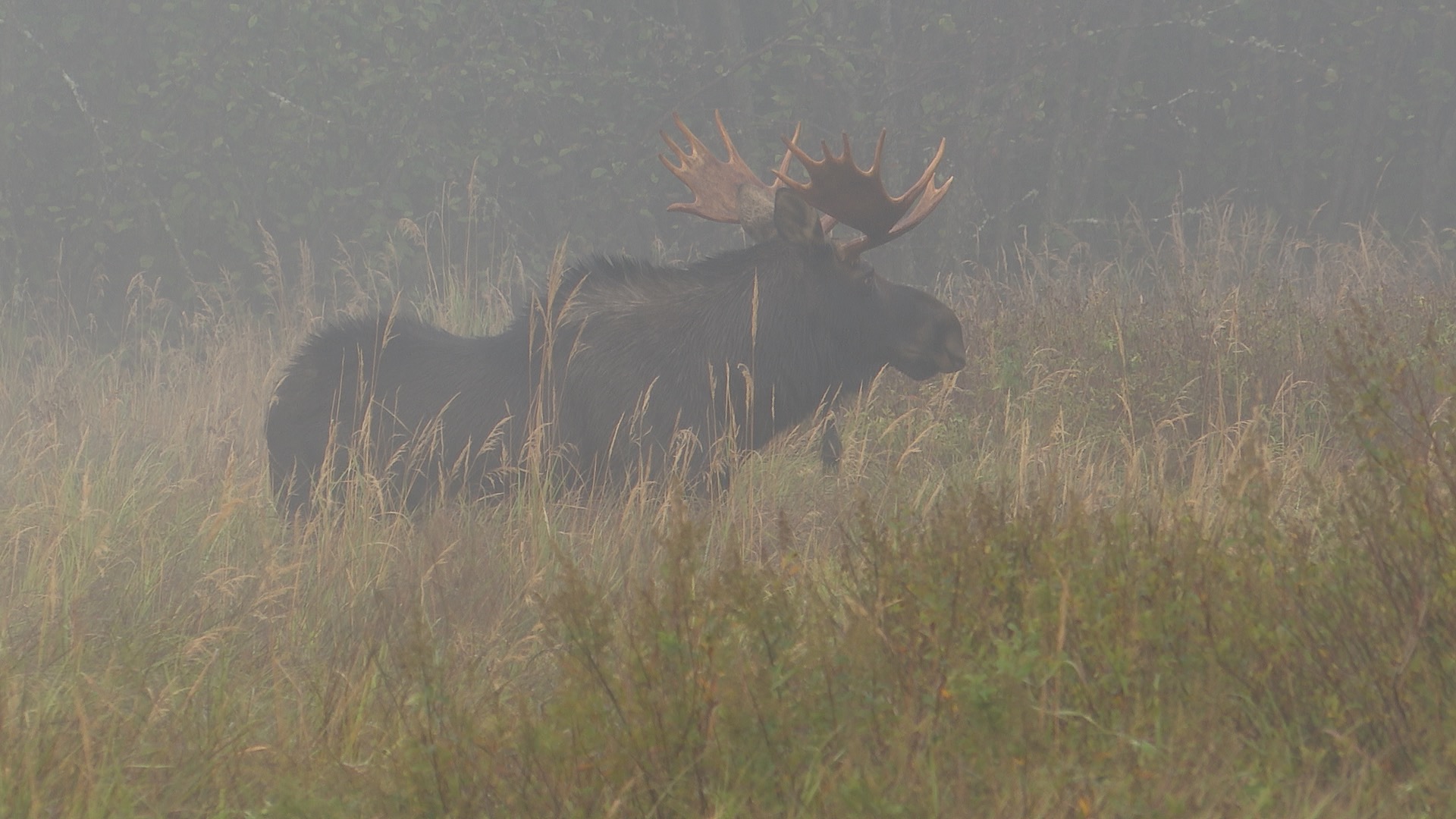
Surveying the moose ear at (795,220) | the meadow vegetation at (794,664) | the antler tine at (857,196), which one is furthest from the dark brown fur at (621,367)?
the meadow vegetation at (794,664)

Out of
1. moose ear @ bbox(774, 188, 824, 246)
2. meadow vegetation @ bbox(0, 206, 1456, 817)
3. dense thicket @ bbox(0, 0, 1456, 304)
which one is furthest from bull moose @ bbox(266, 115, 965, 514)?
dense thicket @ bbox(0, 0, 1456, 304)

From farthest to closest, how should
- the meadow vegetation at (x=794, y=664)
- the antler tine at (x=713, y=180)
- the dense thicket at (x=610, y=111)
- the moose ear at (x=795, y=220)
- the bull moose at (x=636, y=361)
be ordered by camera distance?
the dense thicket at (x=610, y=111)
the antler tine at (x=713, y=180)
the moose ear at (x=795, y=220)
the bull moose at (x=636, y=361)
the meadow vegetation at (x=794, y=664)

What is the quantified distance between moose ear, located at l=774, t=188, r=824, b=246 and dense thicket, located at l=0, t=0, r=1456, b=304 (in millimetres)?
6426

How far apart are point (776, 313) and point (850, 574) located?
2.92 metres

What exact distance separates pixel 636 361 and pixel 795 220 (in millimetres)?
904

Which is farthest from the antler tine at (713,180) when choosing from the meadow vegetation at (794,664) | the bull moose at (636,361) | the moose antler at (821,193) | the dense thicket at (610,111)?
the dense thicket at (610,111)

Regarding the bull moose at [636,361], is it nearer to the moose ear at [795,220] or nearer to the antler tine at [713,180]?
the moose ear at [795,220]

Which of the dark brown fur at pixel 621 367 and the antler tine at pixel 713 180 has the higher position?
the antler tine at pixel 713 180

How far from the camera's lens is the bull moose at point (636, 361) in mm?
5875

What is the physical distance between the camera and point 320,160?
1311 cm

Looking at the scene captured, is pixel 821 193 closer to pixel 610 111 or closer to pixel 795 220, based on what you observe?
pixel 795 220

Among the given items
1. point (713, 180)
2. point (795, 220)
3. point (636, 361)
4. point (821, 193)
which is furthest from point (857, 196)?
point (636, 361)

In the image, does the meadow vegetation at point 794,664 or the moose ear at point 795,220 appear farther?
the moose ear at point 795,220

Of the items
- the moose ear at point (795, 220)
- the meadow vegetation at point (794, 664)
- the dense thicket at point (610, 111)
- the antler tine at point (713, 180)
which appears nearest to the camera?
the meadow vegetation at point (794, 664)
